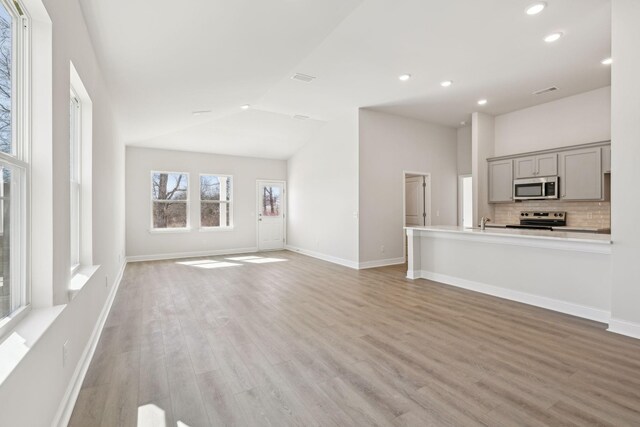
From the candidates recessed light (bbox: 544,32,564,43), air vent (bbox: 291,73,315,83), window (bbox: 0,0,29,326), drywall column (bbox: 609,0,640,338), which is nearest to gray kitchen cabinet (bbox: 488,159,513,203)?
recessed light (bbox: 544,32,564,43)

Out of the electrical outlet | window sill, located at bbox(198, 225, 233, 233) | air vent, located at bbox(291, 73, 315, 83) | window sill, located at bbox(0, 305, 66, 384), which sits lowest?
the electrical outlet

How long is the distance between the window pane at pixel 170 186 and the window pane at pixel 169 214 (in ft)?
0.57

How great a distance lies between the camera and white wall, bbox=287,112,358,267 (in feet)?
20.9

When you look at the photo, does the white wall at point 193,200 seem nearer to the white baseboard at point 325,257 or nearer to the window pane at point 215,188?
the window pane at point 215,188

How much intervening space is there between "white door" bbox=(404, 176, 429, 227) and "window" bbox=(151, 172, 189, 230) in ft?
18.3

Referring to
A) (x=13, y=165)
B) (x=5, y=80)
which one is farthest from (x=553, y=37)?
(x=13, y=165)

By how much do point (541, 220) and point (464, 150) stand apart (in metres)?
2.51

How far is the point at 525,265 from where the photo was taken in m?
3.92

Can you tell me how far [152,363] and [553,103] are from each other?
740cm

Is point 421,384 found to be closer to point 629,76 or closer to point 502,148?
point 629,76

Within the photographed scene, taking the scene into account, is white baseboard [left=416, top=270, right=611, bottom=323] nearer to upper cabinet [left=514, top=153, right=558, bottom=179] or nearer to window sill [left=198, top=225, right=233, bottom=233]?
upper cabinet [left=514, top=153, right=558, bottom=179]

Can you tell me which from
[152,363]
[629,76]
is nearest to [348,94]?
[629,76]

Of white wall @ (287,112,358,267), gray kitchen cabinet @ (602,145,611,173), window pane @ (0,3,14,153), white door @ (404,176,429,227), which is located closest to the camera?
window pane @ (0,3,14,153)

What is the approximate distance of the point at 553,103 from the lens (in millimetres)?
5766
